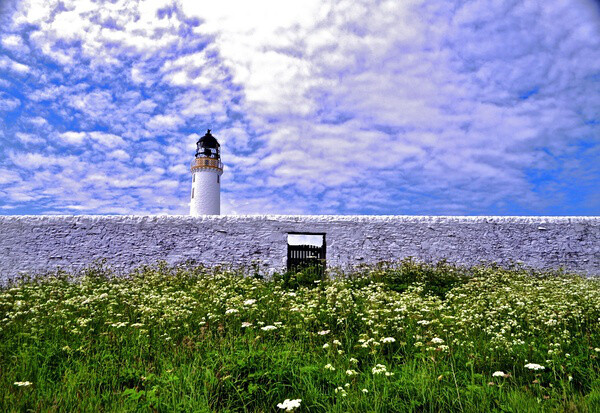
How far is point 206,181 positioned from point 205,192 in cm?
74

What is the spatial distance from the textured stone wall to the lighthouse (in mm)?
10747

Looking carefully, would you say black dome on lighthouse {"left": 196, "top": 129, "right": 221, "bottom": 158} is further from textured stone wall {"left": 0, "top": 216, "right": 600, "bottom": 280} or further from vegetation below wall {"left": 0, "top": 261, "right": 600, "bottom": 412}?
vegetation below wall {"left": 0, "top": 261, "right": 600, "bottom": 412}

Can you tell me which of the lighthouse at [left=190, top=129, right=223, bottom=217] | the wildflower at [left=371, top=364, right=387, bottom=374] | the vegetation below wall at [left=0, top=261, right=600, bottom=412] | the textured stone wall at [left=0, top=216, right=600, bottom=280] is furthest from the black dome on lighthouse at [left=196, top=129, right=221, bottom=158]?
the wildflower at [left=371, top=364, right=387, bottom=374]

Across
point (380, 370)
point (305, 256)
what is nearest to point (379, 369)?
point (380, 370)

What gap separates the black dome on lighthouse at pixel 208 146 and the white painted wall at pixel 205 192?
4.20 feet

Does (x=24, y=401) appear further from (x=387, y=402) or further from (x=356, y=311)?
(x=356, y=311)

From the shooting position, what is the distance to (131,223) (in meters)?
14.2

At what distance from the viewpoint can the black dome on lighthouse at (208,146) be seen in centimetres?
2603

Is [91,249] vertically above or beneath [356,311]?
above

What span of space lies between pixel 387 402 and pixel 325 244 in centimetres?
1028

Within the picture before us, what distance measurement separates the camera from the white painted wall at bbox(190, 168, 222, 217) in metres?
25.1

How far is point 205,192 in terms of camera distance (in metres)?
25.3

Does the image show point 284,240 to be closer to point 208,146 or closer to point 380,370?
point 380,370

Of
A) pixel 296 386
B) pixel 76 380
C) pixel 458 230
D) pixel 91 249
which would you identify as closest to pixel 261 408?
pixel 296 386
